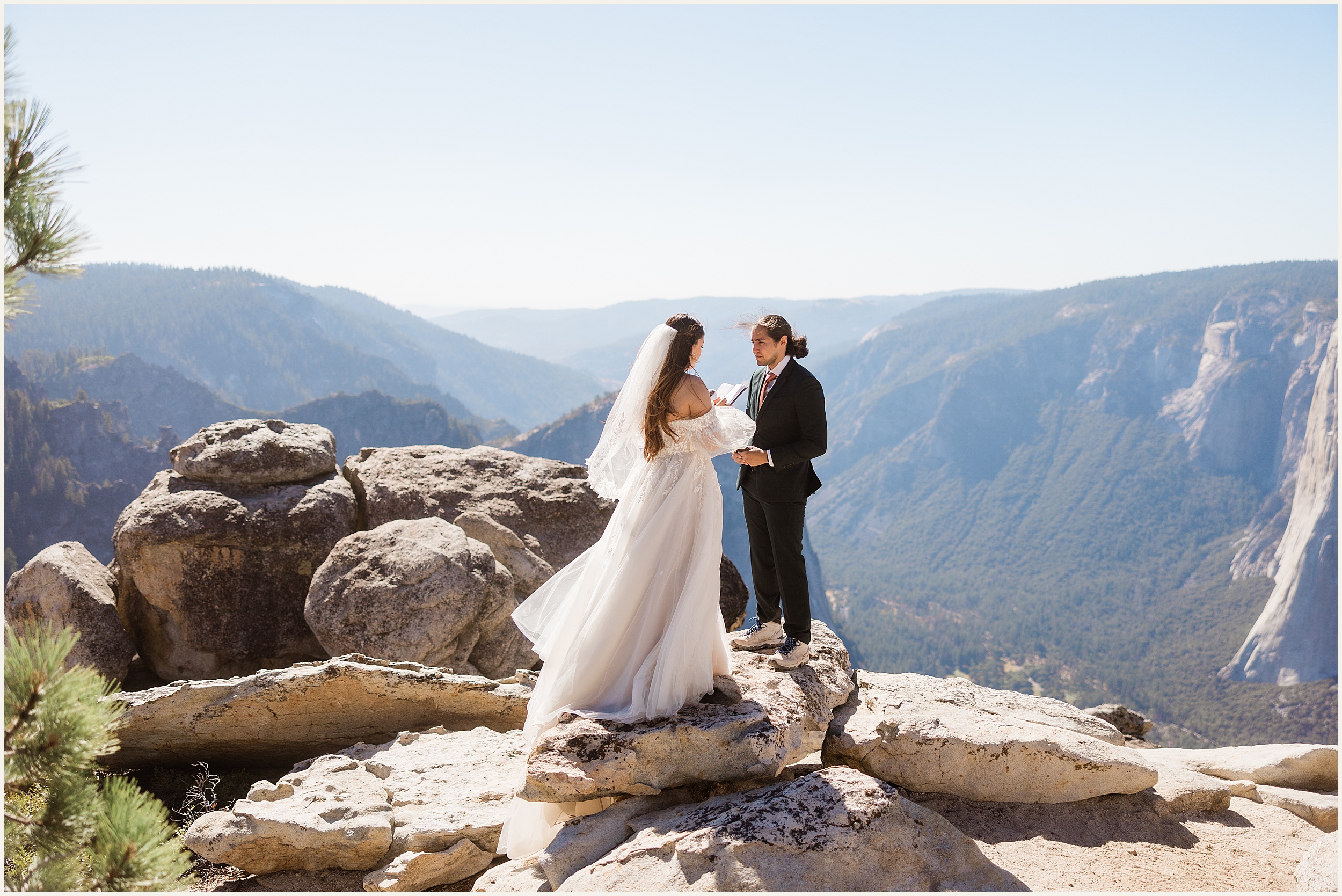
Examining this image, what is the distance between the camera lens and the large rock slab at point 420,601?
28.5 feet

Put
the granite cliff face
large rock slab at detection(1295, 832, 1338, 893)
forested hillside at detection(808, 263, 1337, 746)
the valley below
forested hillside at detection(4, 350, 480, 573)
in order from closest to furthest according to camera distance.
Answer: large rock slab at detection(1295, 832, 1338, 893) < forested hillside at detection(4, 350, 480, 573) < the valley below < the granite cliff face < forested hillside at detection(808, 263, 1337, 746)

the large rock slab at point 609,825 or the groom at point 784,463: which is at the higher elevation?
the groom at point 784,463

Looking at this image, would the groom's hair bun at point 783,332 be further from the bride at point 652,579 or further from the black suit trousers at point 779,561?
the black suit trousers at point 779,561

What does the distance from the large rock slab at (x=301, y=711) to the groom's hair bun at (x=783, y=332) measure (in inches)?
172

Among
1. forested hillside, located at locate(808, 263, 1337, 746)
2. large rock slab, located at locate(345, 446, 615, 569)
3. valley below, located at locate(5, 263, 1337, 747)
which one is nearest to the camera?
large rock slab, located at locate(345, 446, 615, 569)

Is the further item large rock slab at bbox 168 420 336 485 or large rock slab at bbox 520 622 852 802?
large rock slab at bbox 168 420 336 485

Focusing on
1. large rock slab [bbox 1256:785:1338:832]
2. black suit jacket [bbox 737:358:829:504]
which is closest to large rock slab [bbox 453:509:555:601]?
black suit jacket [bbox 737:358:829:504]

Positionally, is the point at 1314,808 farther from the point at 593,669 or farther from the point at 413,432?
the point at 413,432

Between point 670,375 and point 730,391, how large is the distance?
3.47 feet

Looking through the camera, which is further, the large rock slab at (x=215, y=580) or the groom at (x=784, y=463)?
the large rock slab at (x=215, y=580)

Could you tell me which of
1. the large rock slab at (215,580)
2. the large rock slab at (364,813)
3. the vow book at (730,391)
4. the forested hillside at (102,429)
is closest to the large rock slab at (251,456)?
the large rock slab at (215,580)

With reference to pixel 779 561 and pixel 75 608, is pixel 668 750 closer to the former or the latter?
pixel 779 561

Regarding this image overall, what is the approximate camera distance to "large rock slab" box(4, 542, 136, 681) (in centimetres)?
988

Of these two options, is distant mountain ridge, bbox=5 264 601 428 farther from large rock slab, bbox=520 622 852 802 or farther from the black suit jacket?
large rock slab, bbox=520 622 852 802
